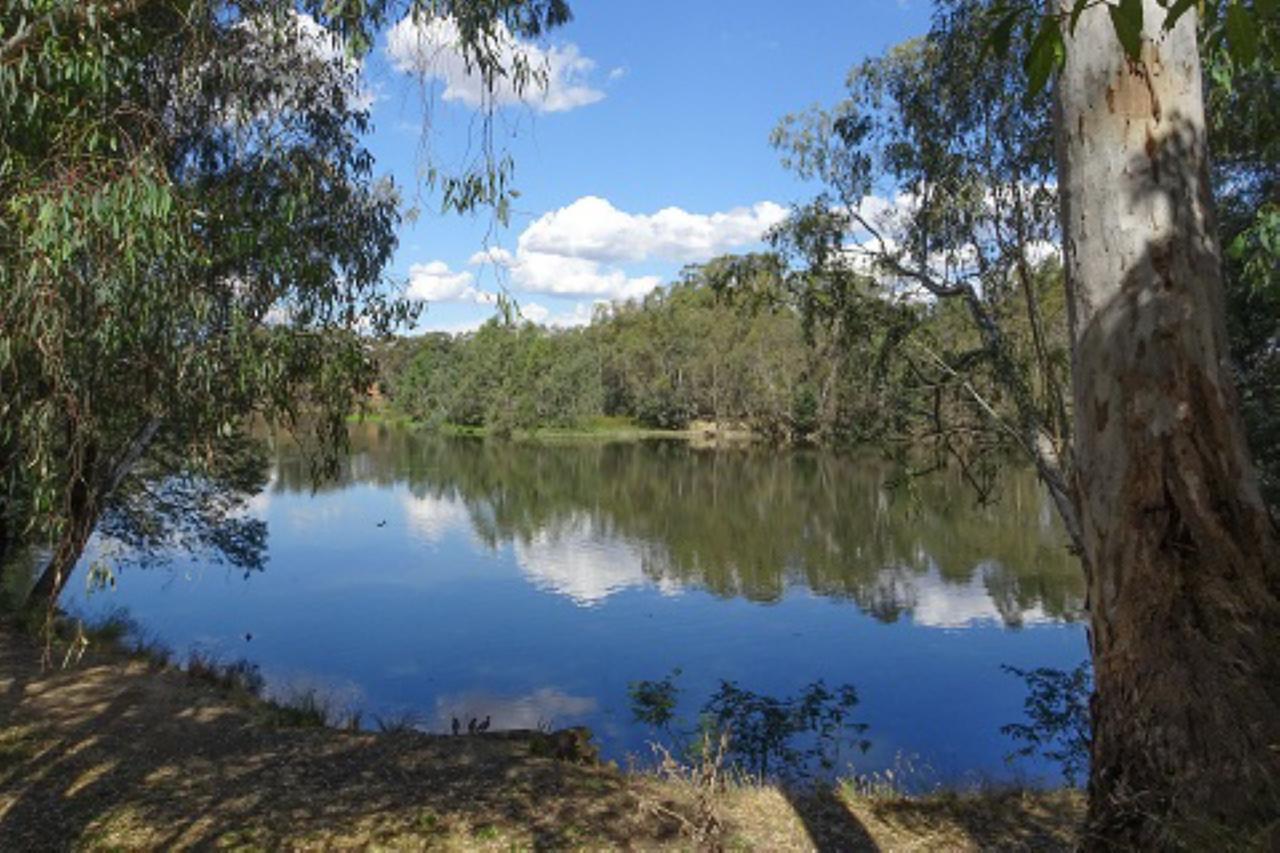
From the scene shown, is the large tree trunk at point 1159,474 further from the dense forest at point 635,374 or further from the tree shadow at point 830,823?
the dense forest at point 635,374

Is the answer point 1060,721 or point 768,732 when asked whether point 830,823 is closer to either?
point 768,732

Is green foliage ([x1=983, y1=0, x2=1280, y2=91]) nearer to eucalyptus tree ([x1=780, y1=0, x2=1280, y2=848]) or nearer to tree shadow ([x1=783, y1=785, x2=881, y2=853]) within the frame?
eucalyptus tree ([x1=780, y1=0, x2=1280, y2=848])

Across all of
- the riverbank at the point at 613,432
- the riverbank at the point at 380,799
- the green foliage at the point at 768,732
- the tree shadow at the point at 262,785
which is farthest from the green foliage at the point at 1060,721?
the riverbank at the point at 613,432

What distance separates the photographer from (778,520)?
58.3ft

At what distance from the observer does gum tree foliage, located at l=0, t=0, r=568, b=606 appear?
7.50 feet

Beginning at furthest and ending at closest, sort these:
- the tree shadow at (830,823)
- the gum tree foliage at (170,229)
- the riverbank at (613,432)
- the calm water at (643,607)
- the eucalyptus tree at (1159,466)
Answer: the riverbank at (613,432) → the calm water at (643,607) → the tree shadow at (830,823) → the gum tree foliage at (170,229) → the eucalyptus tree at (1159,466)

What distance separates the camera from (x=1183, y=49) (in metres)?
1.35

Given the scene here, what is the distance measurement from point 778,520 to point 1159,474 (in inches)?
658

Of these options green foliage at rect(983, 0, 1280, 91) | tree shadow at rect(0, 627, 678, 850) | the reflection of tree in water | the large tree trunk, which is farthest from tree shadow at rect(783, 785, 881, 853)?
the reflection of tree in water

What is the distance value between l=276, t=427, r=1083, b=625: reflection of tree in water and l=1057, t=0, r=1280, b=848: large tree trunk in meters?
5.58

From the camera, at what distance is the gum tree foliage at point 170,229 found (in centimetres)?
229

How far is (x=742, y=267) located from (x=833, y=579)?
21.0ft

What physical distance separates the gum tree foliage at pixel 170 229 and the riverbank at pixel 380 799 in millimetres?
907

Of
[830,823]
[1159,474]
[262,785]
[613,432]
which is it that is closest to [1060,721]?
[830,823]
